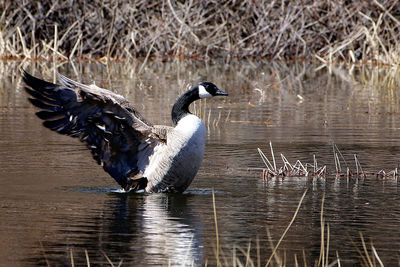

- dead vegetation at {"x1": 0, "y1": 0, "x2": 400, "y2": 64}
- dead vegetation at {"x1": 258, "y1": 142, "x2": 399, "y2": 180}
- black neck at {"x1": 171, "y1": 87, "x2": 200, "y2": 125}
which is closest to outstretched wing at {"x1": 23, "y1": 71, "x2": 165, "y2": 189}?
black neck at {"x1": 171, "y1": 87, "x2": 200, "y2": 125}

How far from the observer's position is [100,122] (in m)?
8.84

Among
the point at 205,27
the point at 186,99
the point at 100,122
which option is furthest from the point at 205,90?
the point at 205,27

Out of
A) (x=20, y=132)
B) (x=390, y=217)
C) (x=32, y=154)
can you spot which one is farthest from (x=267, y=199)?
(x=20, y=132)

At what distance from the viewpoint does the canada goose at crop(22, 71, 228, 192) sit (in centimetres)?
862

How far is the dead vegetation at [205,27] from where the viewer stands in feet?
89.2

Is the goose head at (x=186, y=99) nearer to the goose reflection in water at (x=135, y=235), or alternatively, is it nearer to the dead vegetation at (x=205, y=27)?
the goose reflection in water at (x=135, y=235)

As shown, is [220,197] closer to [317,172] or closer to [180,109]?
[180,109]

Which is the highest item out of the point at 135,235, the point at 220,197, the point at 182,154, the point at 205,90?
the point at 205,90

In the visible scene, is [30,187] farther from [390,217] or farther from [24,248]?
[390,217]

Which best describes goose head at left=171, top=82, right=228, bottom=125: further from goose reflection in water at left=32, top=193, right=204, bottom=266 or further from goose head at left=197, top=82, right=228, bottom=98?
goose reflection in water at left=32, top=193, right=204, bottom=266

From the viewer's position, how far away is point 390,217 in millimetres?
7508

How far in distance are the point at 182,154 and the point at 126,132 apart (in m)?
0.68

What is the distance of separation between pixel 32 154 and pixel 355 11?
1834 centimetres

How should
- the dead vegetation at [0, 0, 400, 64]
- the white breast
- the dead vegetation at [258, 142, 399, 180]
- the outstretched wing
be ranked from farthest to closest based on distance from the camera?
the dead vegetation at [0, 0, 400, 64] → the dead vegetation at [258, 142, 399, 180] → the outstretched wing → the white breast
